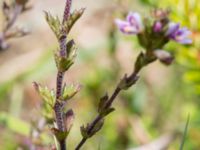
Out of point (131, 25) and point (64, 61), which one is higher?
point (64, 61)

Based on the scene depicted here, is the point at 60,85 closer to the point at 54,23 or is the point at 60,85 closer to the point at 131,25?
Answer: the point at 54,23

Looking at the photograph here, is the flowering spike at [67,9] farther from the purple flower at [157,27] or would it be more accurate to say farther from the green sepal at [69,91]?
the purple flower at [157,27]

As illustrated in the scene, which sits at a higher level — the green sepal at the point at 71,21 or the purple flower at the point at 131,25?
the green sepal at the point at 71,21

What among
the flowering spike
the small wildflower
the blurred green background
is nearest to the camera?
the flowering spike

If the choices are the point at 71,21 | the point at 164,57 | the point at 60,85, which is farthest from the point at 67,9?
the point at 164,57

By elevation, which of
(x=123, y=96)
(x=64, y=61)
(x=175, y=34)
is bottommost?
Answer: (x=123, y=96)

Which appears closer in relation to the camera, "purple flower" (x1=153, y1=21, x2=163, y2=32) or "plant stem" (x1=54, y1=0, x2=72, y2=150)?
"plant stem" (x1=54, y1=0, x2=72, y2=150)

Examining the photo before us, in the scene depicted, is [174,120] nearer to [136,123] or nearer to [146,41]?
[136,123]

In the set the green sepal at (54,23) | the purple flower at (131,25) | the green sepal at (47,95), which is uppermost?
the green sepal at (54,23)

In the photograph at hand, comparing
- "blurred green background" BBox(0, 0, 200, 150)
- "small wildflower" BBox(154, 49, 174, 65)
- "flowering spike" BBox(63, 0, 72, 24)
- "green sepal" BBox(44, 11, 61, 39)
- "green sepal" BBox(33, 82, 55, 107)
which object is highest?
"flowering spike" BBox(63, 0, 72, 24)

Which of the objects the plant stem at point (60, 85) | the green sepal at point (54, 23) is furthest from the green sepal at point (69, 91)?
the green sepal at point (54, 23)

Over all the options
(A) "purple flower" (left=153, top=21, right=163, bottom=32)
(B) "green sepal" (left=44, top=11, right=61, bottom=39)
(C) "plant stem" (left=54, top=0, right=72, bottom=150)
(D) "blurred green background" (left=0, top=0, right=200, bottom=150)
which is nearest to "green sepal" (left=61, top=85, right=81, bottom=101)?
(C) "plant stem" (left=54, top=0, right=72, bottom=150)

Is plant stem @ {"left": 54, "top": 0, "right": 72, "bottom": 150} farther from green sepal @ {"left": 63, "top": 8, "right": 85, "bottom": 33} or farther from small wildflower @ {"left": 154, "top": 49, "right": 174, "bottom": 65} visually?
small wildflower @ {"left": 154, "top": 49, "right": 174, "bottom": 65}
